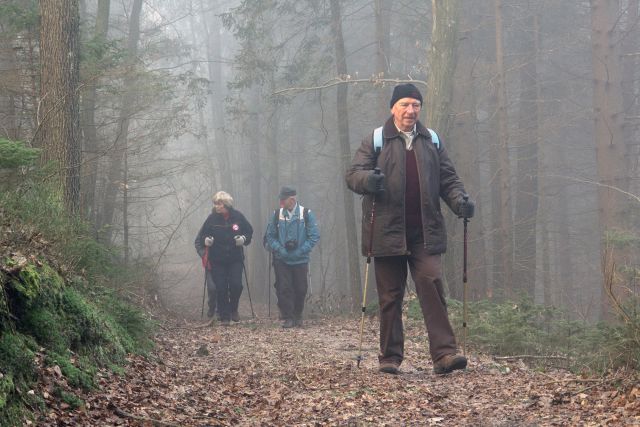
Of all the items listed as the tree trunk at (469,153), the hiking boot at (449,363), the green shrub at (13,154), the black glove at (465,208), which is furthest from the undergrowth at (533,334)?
the tree trunk at (469,153)

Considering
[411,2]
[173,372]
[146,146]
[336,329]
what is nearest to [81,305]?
[173,372]

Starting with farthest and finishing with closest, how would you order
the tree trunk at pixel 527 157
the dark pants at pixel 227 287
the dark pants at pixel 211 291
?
the tree trunk at pixel 527 157
the dark pants at pixel 211 291
the dark pants at pixel 227 287

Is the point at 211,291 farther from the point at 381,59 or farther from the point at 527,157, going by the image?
the point at 527,157

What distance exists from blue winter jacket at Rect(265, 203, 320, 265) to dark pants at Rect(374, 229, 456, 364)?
632 centimetres

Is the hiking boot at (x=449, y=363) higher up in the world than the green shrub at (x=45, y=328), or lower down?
lower down

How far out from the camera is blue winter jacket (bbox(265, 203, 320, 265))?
541 inches

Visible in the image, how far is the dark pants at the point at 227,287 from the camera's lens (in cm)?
1429

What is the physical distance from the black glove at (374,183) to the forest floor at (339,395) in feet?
5.51

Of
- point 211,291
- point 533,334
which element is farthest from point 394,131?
point 211,291

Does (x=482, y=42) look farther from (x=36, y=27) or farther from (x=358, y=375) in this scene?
(x=358, y=375)

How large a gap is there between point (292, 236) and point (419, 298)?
6641 millimetres

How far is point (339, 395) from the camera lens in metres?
6.17

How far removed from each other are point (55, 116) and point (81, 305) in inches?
160

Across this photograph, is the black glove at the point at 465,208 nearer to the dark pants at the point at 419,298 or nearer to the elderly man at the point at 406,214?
the elderly man at the point at 406,214
